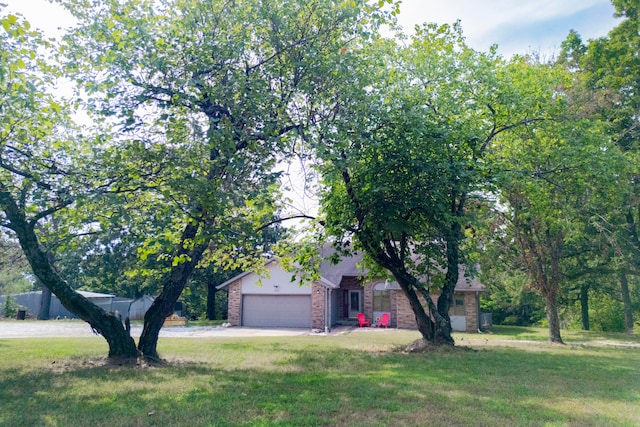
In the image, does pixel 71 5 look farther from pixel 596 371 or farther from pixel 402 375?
pixel 596 371

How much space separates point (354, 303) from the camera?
3047cm

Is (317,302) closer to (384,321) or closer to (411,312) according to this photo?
(384,321)

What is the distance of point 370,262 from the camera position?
607 inches

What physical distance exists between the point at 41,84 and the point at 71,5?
1.98 meters

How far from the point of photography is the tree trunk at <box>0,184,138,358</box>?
379 inches

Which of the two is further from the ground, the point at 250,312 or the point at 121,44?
the point at 121,44

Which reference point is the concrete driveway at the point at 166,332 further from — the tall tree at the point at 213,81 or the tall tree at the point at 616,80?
the tall tree at the point at 616,80

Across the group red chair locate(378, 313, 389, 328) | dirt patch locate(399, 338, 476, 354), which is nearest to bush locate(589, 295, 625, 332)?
red chair locate(378, 313, 389, 328)

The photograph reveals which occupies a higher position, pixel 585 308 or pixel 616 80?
pixel 616 80

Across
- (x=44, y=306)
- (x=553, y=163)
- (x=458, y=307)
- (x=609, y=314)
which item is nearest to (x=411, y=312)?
(x=458, y=307)

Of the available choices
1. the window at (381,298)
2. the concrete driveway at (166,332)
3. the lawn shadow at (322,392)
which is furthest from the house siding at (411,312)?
the lawn shadow at (322,392)

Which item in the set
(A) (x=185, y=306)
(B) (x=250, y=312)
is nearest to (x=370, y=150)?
(B) (x=250, y=312)

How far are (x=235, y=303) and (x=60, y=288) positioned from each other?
18.6 metres

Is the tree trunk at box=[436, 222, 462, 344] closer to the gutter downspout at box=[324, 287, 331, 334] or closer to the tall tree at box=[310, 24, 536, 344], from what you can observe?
the tall tree at box=[310, 24, 536, 344]
